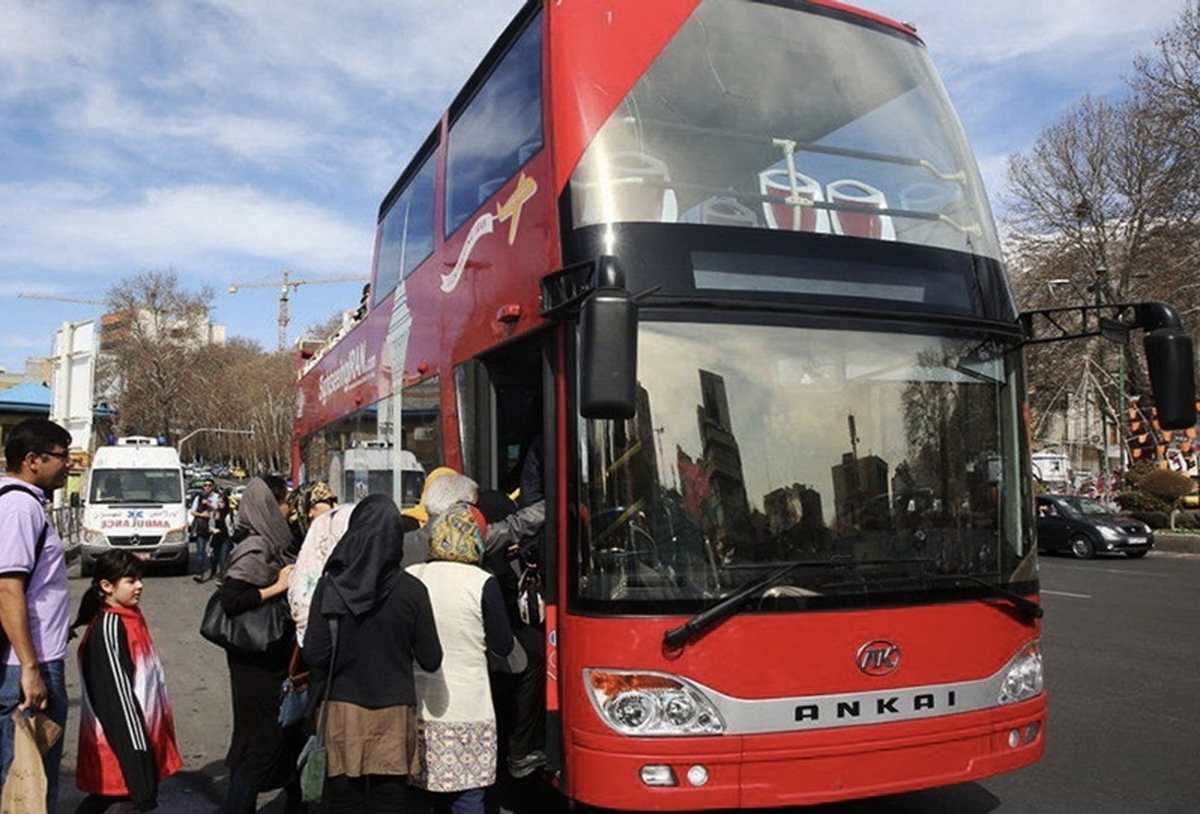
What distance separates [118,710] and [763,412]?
310cm

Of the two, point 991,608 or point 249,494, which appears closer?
point 991,608

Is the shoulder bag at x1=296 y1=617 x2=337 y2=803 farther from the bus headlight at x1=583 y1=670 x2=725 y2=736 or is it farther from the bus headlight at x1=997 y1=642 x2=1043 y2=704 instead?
the bus headlight at x1=997 y1=642 x2=1043 y2=704

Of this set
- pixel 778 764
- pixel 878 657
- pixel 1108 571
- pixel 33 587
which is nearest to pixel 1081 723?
pixel 878 657

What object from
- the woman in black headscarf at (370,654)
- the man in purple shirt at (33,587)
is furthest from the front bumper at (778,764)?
the man in purple shirt at (33,587)

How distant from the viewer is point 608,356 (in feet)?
12.5

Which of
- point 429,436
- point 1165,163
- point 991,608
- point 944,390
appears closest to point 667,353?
point 944,390

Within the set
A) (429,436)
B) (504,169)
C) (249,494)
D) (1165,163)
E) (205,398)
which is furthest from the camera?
(205,398)

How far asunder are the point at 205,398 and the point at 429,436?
69.4 meters

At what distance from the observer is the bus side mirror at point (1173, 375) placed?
480cm

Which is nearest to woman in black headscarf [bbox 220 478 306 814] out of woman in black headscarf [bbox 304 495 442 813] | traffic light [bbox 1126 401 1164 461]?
woman in black headscarf [bbox 304 495 442 813]

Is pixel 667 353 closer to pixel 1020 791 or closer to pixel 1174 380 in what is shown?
pixel 1174 380

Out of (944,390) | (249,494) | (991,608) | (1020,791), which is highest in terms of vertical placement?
(944,390)

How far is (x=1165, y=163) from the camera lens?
1320 inches

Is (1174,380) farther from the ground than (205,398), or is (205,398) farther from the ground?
(205,398)
